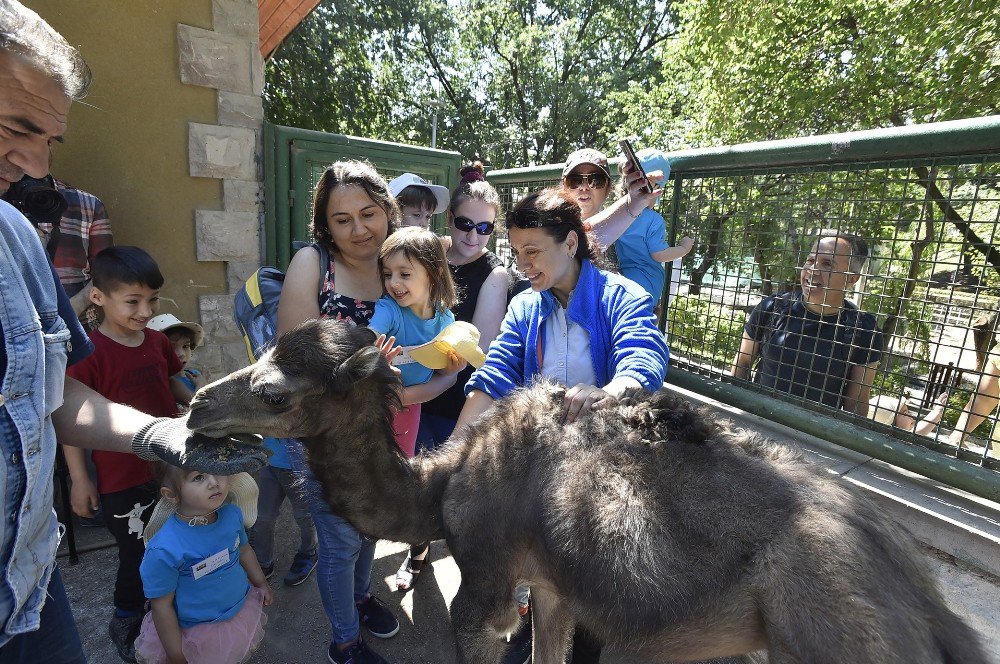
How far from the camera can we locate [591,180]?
13.4 ft

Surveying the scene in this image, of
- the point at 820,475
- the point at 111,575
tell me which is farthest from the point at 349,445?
the point at 111,575

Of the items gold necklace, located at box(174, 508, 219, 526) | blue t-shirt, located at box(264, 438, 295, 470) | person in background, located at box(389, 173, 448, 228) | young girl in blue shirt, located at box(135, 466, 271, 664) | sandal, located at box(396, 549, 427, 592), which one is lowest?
sandal, located at box(396, 549, 427, 592)

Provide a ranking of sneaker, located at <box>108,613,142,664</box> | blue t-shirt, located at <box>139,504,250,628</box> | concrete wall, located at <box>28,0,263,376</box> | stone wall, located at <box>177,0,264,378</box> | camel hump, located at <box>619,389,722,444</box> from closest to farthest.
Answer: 1. camel hump, located at <box>619,389,722,444</box>
2. blue t-shirt, located at <box>139,504,250,628</box>
3. sneaker, located at <box>108,613,142,664</box>
4. concrete wall, located at <box>28,0,263,376</box>
5. stone wall, located at <box>177,0,264,378</box>

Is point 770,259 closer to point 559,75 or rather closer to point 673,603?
point 673,603

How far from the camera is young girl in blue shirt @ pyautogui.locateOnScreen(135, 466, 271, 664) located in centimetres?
270

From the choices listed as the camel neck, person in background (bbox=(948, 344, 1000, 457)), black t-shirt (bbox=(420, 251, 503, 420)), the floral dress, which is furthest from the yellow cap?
person in background (bbox=(948, 344, 1000, 457))

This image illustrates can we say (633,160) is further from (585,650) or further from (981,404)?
(585,650)

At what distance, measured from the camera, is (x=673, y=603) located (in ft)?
6.39

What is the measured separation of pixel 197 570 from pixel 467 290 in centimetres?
235

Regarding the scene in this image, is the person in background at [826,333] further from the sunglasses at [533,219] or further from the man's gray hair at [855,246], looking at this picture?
the sunglasses at [533,219]

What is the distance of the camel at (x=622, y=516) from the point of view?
1.73 metres

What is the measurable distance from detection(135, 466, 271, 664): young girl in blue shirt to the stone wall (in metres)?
2.70

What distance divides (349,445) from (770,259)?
3.17m

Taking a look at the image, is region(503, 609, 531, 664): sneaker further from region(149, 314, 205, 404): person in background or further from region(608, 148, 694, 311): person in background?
region(149, 314, 205, 404): person in background
